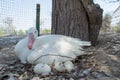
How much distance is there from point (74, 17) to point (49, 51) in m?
1.25

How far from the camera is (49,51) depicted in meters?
3.64

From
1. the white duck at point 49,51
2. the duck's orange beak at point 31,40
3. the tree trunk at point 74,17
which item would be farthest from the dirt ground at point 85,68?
the tree trunk at point 74,17

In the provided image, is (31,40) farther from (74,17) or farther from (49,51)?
(74,17)

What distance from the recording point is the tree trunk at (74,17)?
15.3 feet

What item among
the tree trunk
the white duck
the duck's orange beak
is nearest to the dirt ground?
the white duck

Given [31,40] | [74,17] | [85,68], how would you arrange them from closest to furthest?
[85,68] < [31,40] < [74,17]

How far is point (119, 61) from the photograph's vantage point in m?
3.81

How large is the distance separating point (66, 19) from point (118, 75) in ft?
5.61

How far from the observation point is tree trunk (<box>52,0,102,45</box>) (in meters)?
4.65

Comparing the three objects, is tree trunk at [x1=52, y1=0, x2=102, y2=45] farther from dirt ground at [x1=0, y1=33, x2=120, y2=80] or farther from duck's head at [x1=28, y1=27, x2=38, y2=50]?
duck's head at [x1=28, y1=27, x2=38, y2=50]

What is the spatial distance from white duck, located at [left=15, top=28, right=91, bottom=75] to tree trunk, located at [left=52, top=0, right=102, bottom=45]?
0.66 metres

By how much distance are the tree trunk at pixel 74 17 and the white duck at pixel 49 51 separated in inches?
25.9

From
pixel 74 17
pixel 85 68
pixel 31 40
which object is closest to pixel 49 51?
pixel 31 40

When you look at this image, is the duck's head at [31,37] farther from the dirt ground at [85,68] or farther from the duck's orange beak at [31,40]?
the dirt ground at [85,68]
